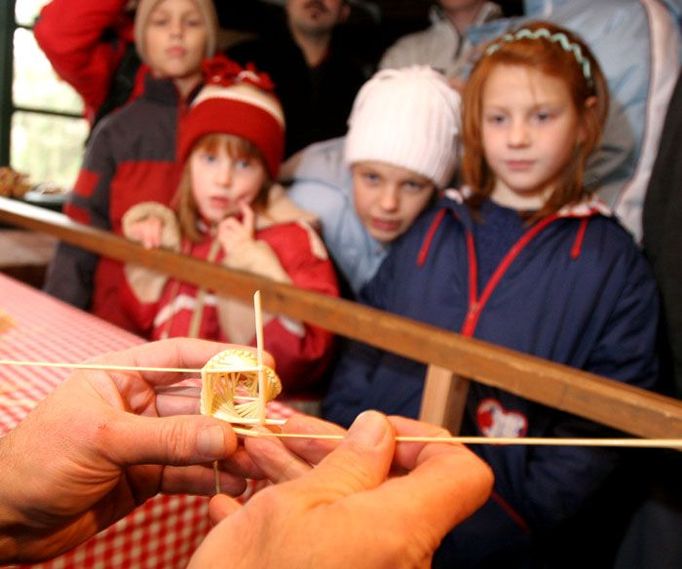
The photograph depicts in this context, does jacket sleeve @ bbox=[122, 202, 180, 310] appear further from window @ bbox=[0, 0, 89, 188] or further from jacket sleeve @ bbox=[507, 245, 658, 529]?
jacket sleeve @ bbox=[507, 245, 658, 529]

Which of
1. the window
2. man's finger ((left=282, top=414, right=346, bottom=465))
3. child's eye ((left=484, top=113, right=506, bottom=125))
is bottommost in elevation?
man's finger ((left=282, top=414, right=346, bottom=465))

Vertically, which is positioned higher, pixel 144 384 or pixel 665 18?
pixel 665 18

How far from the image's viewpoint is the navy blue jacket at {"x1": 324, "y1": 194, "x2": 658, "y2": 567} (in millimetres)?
897

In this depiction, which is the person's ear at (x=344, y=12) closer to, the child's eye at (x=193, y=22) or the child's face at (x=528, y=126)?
the child's eye at (x=193, y=22)

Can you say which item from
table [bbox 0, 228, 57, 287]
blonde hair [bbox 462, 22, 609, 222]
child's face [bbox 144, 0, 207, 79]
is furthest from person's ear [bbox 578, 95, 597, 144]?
table [bbox 0, 228, 57, 287]

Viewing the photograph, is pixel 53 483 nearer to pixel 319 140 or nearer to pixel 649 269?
pixel 649 269

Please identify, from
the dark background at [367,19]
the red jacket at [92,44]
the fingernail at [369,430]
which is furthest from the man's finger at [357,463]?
the dark background at [367,19]

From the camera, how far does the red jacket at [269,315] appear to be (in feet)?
3.57

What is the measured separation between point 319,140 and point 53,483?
123cm

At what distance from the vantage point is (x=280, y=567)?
27 cm

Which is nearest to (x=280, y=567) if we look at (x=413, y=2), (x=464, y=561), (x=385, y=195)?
(x=464, y=561)

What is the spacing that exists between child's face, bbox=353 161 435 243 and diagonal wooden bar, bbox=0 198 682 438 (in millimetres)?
333

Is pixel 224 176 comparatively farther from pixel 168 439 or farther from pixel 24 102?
pixel 168 439

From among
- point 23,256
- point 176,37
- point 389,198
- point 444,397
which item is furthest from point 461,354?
point 23,256
